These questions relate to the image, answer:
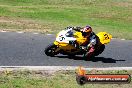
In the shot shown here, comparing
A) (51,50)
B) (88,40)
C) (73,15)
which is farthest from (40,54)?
(73,15)

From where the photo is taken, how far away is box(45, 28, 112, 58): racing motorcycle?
16156mm

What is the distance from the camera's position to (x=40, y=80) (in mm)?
11898

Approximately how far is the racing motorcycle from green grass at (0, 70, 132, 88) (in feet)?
10.2

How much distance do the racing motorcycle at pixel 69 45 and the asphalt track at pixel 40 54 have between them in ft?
0.70

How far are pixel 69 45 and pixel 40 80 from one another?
452cm

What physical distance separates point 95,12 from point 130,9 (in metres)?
4.78

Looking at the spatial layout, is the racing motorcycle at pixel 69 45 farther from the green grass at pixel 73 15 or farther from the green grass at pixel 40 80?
the green grass at pixel 73 15

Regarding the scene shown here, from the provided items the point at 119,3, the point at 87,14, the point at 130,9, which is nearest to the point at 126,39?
the point at 87,14

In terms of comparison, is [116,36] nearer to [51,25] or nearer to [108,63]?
[51,25]

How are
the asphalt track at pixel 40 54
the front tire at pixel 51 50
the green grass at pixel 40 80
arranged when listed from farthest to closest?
the front tire at pixel 51 50 → the asphalt track at pixel 40 54 → the green grass at pixel 40 80

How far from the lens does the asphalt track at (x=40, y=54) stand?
15.0 m

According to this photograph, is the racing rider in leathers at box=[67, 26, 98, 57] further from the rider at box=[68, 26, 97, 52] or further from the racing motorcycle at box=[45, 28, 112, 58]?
the racing motorcycle at box=[45, 28, 112, 58]

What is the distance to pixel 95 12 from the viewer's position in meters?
34.8

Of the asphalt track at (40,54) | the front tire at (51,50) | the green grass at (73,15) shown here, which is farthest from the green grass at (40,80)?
the green grass at (73,15)
